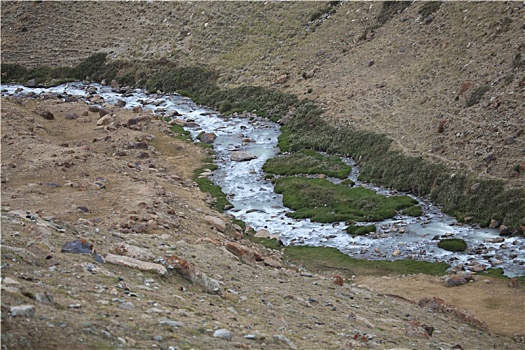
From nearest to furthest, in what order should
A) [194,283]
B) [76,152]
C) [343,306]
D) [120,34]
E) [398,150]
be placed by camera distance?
[194,283], [343,306], [76,152], [398,150], [120,34]

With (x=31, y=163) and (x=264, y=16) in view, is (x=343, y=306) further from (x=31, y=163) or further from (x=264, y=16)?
(x=264, y=16)

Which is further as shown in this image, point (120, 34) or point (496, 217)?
point (120, 34)

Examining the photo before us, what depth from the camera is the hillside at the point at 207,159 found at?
1485 cm

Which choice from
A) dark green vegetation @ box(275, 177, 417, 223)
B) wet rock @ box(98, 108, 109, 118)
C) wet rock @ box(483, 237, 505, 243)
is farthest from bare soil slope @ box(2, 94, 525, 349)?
wet rock @ box(98, 108, 109, 118)

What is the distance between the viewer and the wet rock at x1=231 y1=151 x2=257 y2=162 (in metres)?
46.6

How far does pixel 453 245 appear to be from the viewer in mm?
31562

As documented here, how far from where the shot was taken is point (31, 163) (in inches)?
1336

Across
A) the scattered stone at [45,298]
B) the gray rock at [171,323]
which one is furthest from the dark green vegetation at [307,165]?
the scattered stone at [45,298]

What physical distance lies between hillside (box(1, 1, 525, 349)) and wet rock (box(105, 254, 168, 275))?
75 mm

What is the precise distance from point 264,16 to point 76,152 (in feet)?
124

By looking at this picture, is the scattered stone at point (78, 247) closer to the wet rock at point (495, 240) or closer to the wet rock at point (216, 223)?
the wet rock at point (216, 223)

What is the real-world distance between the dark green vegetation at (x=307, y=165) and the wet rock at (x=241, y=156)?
1.65m

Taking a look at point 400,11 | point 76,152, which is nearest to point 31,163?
point 76,152

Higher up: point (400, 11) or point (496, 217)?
point (400, 11)
